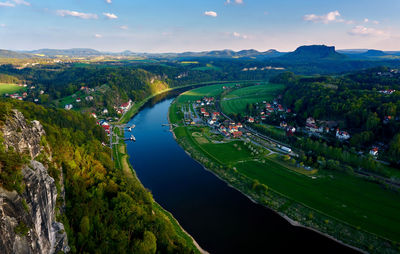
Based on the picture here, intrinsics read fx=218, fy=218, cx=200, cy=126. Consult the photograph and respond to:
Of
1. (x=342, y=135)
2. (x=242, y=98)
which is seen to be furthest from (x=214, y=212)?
(x=242, y=98)

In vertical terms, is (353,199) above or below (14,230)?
below

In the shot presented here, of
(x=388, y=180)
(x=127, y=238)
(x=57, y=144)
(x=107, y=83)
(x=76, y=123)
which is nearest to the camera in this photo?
(x=127, y=238)

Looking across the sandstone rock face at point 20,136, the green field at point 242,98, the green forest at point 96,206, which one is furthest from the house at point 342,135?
the sandstone rock face at point 20,136

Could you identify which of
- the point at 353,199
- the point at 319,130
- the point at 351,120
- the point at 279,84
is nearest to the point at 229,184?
the point at 353,199

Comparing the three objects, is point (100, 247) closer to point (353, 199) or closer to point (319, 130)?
point (353, 199)

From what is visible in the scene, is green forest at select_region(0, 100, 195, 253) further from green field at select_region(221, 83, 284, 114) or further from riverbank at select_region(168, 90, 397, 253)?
green field at select_region(221, 83, 284, 114)

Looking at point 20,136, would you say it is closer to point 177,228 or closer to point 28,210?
point 28,210
